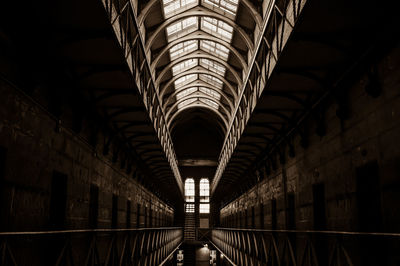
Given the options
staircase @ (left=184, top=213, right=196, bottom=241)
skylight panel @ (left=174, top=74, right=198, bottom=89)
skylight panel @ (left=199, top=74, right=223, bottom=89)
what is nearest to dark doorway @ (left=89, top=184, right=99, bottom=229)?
skylight panel @ (left=174, top=74, right=198, bottom=89)

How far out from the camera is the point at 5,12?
4637mm

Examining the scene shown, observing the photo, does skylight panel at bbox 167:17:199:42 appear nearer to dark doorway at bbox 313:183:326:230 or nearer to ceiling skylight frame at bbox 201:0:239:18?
ceiling skylight frame at bbox 201:0:239:18

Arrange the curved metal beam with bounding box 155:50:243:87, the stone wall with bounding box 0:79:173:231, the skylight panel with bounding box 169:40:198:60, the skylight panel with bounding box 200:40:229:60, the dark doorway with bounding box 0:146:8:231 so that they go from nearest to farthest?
the dark doorway with bounding box 0:146:8:231 → the stone wall with bounding box 0:79:173:231 → the curved metal beam with bounding box 155:50:243:87 → the skylight panel with bounding box 169:40:198:60 → the skylight panel with bounding box 200:40:229:60

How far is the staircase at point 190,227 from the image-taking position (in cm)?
3206

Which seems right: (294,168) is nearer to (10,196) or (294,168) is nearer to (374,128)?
(374,128)

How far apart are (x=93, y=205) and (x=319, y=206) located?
5.29 meters

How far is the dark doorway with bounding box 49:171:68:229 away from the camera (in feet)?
21.1

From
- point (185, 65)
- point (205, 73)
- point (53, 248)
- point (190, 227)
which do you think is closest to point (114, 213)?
point (53, 248)

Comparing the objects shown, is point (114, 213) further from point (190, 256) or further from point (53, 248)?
point (190, 256)

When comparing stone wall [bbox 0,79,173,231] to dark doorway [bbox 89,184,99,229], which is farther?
dark doorway [bbox 89,184,99,229]

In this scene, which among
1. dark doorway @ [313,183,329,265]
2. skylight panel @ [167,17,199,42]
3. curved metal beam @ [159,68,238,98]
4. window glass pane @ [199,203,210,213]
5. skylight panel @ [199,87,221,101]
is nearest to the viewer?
dark doorway @ [313,183,329,265]

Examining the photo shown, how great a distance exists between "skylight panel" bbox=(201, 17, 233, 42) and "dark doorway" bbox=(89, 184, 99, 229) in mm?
9485

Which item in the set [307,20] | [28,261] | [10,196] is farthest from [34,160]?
[307,20]

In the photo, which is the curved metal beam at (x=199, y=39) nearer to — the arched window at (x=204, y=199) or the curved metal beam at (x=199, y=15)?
the curved metal beam at (x=199, y=15)
